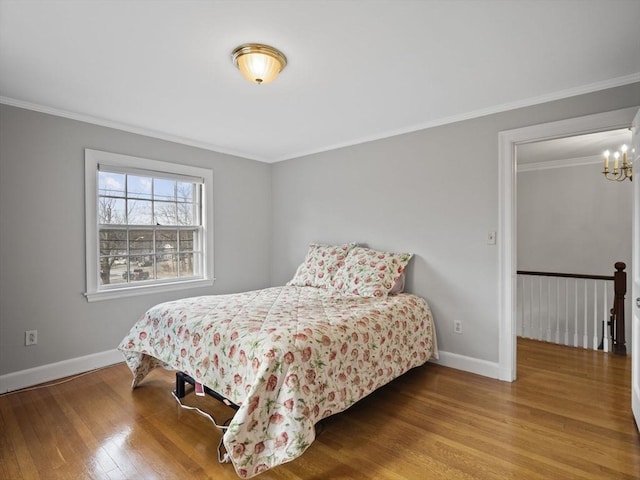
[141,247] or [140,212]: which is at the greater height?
[140,212]

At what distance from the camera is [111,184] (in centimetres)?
332

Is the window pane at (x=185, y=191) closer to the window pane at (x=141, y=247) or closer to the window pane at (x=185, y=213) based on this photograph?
the window pane at (x=185, y=213)

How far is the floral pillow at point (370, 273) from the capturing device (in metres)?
3.15

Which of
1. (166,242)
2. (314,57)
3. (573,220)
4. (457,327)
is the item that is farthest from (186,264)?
(573,220)

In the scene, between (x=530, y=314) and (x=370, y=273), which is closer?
(x=370, y=273)

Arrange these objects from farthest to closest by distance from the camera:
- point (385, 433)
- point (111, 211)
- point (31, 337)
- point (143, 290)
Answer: point (143, 290) < point (111, 211) < point (31, 337) < point (385, 433)

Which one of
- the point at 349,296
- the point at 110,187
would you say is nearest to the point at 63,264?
the point at 110,187

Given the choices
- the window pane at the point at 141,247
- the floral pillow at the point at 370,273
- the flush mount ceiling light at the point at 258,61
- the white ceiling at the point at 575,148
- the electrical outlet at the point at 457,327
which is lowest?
the electrical outlet at the point at 457,327

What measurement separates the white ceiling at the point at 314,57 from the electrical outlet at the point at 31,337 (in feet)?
5.95

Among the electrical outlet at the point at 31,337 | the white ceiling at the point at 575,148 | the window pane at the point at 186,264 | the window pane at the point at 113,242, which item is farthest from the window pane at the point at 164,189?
the white ceiling at the point at 575,148

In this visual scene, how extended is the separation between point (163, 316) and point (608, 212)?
5.81m

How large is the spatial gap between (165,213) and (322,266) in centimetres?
178

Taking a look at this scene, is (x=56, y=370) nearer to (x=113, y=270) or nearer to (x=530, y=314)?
(x=113, y=270)

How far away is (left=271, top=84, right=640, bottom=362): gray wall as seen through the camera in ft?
9.59
